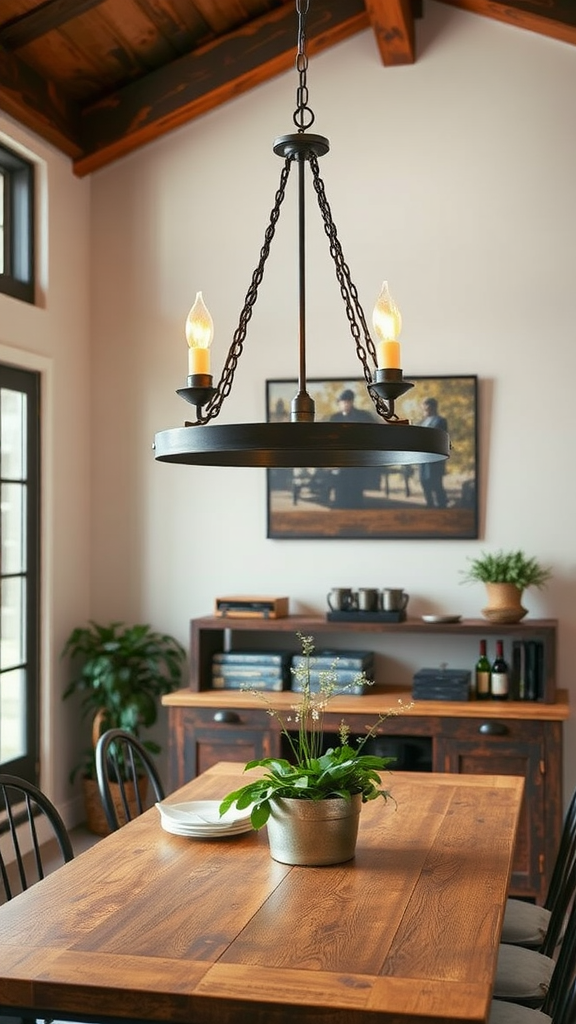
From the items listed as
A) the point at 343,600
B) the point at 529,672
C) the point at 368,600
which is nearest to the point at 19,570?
the point at 343,600

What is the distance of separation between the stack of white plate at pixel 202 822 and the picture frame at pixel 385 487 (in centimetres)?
252

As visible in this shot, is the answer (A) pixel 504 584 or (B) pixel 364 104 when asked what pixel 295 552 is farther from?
(B) pixel 364 104

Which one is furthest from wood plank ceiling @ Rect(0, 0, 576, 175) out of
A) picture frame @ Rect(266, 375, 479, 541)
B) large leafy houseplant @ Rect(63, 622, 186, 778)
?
large leafy houseplant @ Rect(63, 622, 186, 778)

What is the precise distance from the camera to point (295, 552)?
5480 mm

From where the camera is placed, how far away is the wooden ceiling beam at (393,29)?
16.0 ft

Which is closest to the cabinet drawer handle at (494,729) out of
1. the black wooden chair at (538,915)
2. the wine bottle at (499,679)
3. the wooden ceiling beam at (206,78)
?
the wine bottle at (499,679)

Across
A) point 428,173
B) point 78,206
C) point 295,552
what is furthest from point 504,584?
point 78,206

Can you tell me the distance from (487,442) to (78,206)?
90.1 inches

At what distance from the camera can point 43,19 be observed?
4766mm

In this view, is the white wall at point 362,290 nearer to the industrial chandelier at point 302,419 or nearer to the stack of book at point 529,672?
the stack of book at point 529,672

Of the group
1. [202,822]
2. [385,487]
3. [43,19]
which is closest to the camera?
[202,822]

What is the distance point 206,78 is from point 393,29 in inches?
35.9

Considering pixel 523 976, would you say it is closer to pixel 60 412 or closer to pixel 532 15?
pixel 60 412

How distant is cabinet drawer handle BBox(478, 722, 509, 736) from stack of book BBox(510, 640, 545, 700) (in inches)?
9.8
